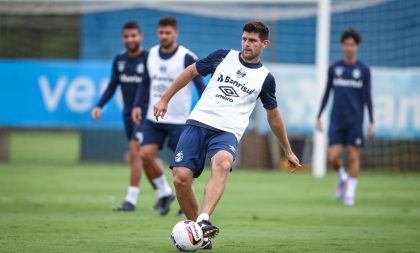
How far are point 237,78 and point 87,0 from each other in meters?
14.2

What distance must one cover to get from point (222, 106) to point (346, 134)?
6425mm

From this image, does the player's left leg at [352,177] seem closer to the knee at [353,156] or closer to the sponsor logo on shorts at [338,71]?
the knee at [353,156]

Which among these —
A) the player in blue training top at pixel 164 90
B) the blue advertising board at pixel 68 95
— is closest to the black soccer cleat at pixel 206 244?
the player in blue training top at pixel 164 90

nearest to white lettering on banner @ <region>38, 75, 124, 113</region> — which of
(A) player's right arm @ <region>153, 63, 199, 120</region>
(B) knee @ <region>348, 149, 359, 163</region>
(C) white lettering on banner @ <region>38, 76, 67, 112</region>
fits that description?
(C) white lettering on banner @ <region>38, 76, 67, 112</region>

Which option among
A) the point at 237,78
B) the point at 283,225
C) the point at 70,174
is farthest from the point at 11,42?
the point at 237,78

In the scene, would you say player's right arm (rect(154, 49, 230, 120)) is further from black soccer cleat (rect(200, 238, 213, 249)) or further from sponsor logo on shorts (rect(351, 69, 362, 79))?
sponsor logo on shorts (rect(351, 69, 362, 79))

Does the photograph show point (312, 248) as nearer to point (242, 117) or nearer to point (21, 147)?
point (242, 117)

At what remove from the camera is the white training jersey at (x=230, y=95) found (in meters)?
8.70

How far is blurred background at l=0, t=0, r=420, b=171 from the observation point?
21.4 m

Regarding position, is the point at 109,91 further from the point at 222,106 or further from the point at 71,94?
the point at 71,94

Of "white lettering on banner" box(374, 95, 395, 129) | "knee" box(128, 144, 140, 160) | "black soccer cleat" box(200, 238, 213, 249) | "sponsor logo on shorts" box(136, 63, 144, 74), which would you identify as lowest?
"white lettering on banner" box(374, 95, 395, 129)

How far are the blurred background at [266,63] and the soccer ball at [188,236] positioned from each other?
41.1 feet

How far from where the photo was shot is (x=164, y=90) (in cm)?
1216

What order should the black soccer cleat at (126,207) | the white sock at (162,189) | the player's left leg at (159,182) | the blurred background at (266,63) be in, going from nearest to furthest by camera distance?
1. the player's left leg at (159,182)
2. the white sock at (162,189)
3. the black soccer cleat at (126,207)
4. the blurred background at (266,63)
